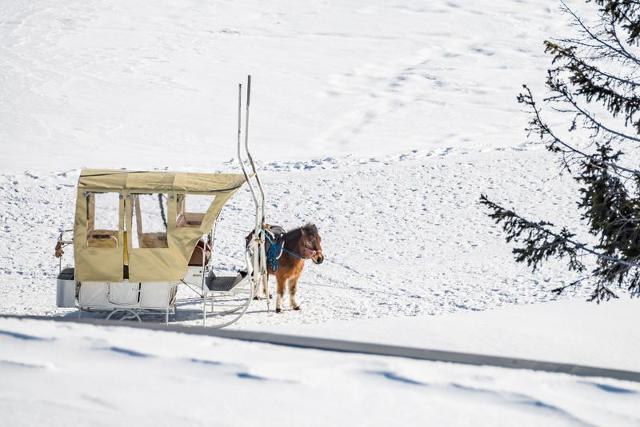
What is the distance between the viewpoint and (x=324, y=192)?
19922 millimetres

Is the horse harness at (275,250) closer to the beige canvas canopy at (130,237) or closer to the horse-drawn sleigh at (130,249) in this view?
the horse-drawn sleigh at (130,249)

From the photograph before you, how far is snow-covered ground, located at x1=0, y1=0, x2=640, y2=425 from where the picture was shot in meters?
4.37

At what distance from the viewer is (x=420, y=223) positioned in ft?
60.1

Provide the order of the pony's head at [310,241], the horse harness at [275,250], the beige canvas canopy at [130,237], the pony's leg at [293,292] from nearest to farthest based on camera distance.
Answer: the beige canvas canopy at [130,237], the pony's head at [310,241], the horse harness at [275,250], the pony's leg at [293,292]

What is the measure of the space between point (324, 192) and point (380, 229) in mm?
2284

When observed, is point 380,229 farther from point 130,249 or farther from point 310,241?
point 130,249

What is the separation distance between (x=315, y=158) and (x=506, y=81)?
41.0 feet

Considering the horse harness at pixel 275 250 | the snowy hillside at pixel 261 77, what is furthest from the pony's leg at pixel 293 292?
the snowy hillside at pixel 261 77

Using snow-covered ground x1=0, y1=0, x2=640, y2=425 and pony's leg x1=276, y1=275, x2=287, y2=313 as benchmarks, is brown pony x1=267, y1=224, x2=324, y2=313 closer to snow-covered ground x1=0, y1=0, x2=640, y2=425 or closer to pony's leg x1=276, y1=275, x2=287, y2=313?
pony's leg x1=276, y1=275, x2=287, y2=313

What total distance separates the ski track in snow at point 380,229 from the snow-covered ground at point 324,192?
0.22 feet

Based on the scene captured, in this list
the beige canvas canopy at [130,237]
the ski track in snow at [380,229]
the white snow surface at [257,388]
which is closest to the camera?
the white snow surface at [257,388]

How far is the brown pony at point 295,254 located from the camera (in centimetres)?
1222

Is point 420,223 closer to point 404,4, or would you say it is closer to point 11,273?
point 11,273

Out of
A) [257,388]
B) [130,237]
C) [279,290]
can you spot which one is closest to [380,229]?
[279,290]
